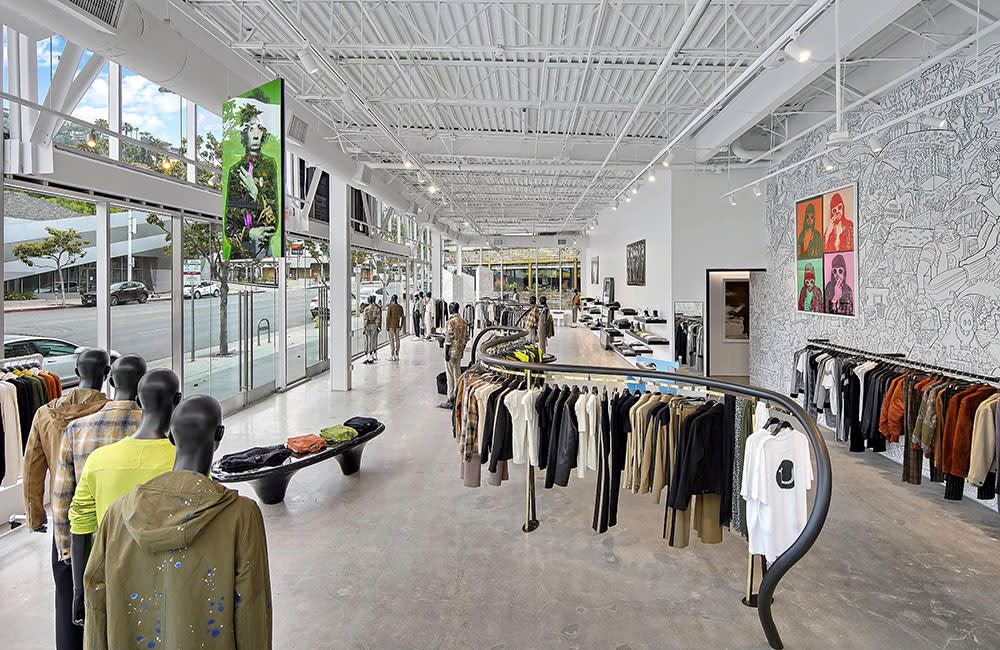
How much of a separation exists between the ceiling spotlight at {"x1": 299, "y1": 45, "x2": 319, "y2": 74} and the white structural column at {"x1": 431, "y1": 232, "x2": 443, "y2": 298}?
18.3 metres

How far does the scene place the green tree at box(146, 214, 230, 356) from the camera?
8.08 metres

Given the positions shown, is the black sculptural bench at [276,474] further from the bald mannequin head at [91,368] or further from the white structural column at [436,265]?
the white structural column at [436,265]

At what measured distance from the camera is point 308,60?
539cm

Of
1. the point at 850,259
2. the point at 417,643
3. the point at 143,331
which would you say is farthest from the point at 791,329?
the point at 143,331

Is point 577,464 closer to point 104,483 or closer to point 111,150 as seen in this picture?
point 104,483

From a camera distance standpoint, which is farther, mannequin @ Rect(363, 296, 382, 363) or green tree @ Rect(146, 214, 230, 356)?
mannequin @ Rect(363, 296, 382, 363)

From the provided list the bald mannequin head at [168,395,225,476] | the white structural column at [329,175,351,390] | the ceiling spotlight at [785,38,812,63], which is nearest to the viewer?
the bald mannequin head at [168,395,225,476]

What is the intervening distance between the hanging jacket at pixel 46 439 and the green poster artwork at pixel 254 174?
1.31 meters

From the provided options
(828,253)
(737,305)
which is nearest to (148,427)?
(828,253)

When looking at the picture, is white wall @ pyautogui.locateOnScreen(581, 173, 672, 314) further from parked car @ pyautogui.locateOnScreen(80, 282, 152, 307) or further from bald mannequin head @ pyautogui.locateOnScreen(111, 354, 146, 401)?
bald mannequin head @ pyautogui.locateOnScreen(111, 354, 146, 401)

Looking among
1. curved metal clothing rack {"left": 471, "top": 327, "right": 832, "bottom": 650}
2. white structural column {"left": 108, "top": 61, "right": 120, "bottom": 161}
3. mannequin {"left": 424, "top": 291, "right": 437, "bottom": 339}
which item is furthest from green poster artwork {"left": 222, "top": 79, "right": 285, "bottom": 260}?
mannequin {"left": 424, "top": 291, "right": 437, "bottom": 339}

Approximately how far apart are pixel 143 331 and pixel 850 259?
30.8ft

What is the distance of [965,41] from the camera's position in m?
5.74

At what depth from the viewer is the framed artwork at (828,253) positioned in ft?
27.0
